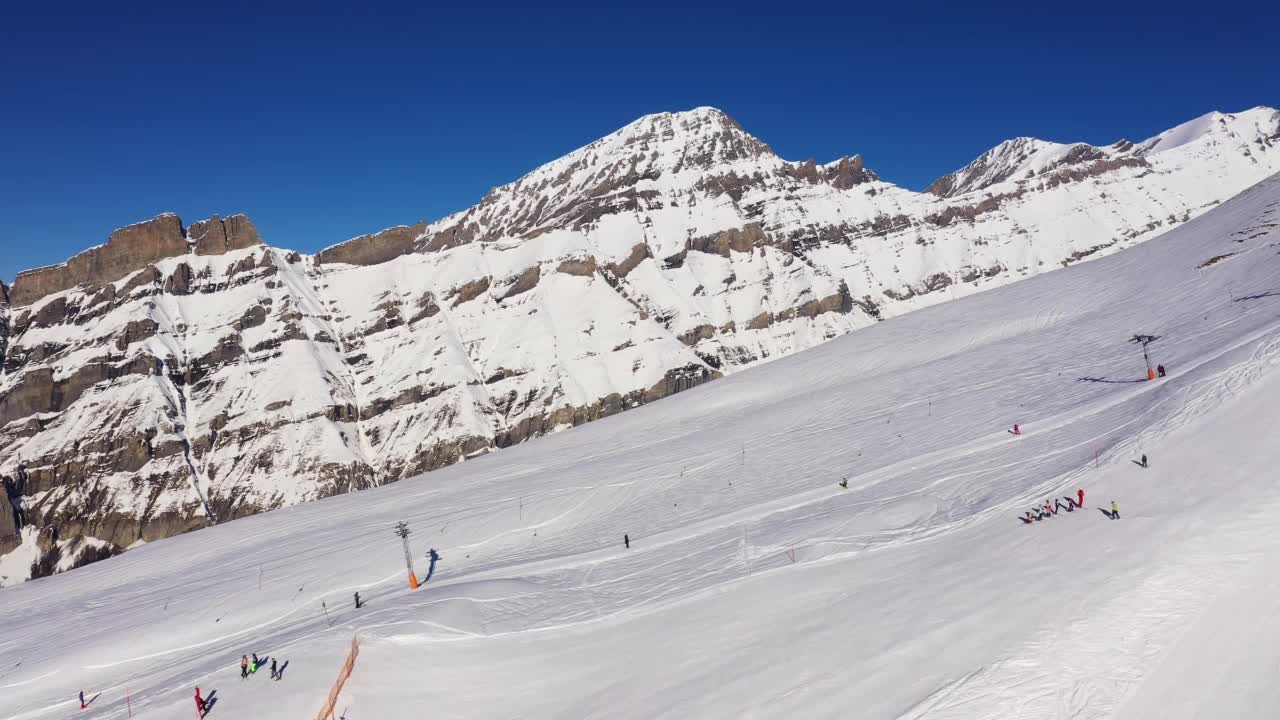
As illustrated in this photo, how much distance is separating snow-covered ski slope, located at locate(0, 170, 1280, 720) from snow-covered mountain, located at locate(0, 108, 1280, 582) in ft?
132

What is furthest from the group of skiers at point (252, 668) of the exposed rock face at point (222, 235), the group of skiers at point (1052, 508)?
the exposed rock face at point (222, 235)

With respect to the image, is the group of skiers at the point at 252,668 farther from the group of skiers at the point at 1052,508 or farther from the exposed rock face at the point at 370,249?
the exposed rock face at the point at 370,249

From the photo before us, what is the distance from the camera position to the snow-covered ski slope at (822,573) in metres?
14.2

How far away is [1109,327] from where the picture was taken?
5272 cm

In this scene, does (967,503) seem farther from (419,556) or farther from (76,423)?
(76,423)

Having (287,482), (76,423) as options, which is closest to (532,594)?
(287,482)

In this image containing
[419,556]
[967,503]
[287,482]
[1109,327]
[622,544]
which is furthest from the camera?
[287,482]

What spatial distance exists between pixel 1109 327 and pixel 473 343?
88696mm

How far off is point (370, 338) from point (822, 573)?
364 feet

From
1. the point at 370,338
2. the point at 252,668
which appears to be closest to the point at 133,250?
the point at 370,338

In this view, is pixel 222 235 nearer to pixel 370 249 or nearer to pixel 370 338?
pixel 370 249

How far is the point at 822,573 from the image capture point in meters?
21.7

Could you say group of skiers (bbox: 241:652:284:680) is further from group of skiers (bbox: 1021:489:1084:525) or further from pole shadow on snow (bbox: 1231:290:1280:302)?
pole shadow on snow (bbox: 1231:290:1280:302)

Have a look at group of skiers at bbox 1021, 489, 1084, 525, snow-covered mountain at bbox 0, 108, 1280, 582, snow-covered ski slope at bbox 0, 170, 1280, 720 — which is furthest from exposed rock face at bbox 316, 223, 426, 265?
group of skiers at bbox 1021, 489, 1084, 525
